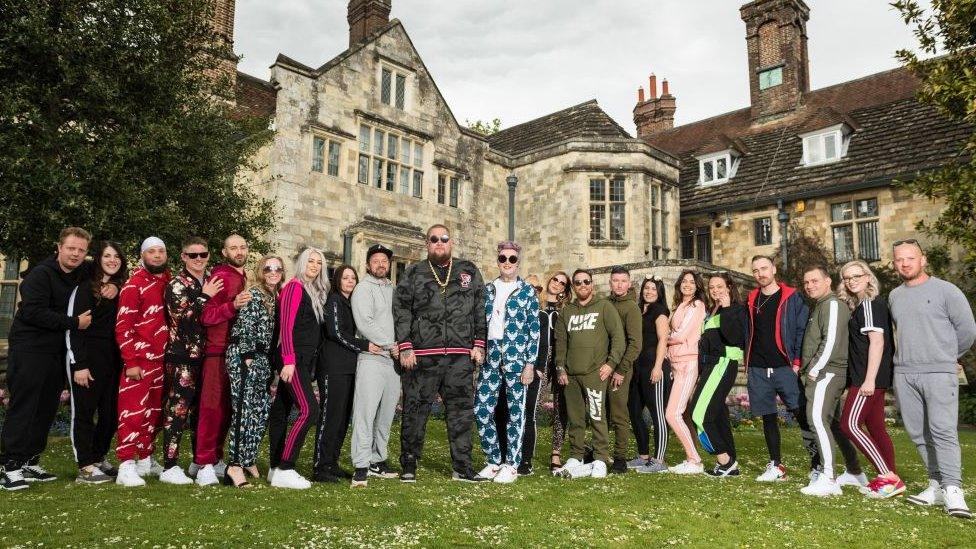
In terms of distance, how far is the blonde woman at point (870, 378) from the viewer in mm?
6039

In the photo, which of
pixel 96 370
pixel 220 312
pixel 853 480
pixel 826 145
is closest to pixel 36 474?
pixel 96 370

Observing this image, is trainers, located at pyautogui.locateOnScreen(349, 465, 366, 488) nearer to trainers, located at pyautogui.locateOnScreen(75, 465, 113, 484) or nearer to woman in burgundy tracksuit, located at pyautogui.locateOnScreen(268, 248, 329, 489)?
woman in burgundy tracksuit, located at pyautogui.locateOnScreen(268, 248, 329, 489)

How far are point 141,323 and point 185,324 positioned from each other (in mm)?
362

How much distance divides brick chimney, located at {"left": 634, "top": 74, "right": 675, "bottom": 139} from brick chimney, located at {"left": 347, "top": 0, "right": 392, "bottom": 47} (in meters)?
18.6

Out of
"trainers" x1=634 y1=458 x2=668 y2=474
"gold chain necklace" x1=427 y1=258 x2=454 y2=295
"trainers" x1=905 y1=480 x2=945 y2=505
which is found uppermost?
"gold chain necklace" x1=427 y1=258 x2=454 y2=295

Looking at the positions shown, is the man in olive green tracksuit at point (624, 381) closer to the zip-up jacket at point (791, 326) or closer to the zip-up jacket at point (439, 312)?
the zip-up jacket at point (791, 326)

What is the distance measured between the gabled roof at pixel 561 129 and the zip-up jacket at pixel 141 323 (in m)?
19.9

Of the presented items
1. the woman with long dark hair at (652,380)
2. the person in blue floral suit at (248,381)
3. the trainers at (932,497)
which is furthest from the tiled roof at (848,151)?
the person in blue floral suit at (248,381)

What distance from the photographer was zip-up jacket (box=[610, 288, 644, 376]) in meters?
7.07

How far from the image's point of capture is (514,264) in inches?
266

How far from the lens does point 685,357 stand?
7449 millimetres

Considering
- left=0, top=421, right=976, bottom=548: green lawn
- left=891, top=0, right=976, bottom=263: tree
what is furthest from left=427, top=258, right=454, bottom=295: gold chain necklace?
left=891, top=0, right=976, bottom=263: tree

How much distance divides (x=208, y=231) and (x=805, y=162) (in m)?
21.9

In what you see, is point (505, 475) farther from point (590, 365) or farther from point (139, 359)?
point (139, 359)
